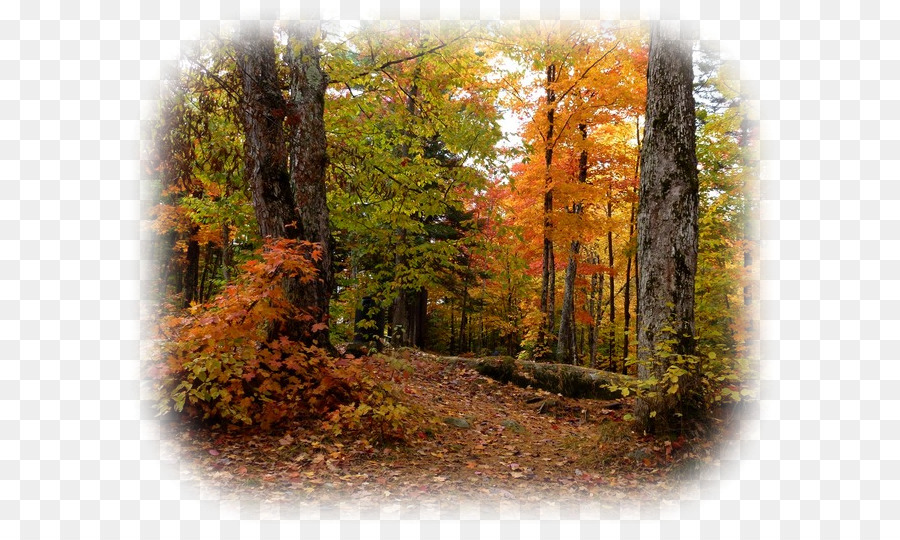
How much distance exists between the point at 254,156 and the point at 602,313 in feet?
78.7

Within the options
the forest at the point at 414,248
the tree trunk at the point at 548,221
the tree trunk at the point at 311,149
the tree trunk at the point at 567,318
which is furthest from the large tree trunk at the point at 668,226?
the tree trunk at the point at 567,318

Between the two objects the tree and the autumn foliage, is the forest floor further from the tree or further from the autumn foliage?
the tree

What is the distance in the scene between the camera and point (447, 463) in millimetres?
5344

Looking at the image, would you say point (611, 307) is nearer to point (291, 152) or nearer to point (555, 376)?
point (555, 376)

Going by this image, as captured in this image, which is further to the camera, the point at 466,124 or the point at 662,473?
the point at 466,124

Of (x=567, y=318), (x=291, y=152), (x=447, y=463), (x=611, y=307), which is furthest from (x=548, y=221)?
(x=611, y=307)

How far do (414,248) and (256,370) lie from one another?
3.94 metres

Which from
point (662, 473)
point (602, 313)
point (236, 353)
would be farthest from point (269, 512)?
point (602, 313)

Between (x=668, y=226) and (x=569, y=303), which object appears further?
(x=569, y=303)

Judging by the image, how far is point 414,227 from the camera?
8828 millimetres

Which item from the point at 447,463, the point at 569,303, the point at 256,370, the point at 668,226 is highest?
the point at 668,226

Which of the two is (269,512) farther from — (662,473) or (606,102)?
(606,102)

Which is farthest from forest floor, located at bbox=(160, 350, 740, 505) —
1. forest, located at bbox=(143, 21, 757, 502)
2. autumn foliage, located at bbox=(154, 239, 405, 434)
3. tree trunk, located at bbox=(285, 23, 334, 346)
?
tree trunk, located at bbox=(285, 23, 334, 346)

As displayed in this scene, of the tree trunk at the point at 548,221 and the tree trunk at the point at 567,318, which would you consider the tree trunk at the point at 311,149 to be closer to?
the tree trunk at the point at 548,221
